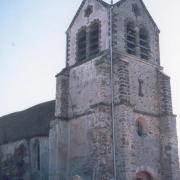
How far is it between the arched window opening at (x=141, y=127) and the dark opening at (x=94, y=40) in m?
5.41

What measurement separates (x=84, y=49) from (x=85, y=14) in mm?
2805

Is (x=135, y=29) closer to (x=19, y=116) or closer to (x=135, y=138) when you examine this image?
(x=135, y=138)

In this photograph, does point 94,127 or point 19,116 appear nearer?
point 94,127

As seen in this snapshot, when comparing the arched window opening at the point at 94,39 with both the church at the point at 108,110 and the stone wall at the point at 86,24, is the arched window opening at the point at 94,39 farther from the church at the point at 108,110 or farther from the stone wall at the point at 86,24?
the stone wall at the point at 86,24

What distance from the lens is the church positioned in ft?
75.5

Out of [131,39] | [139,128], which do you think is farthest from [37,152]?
[131,39]

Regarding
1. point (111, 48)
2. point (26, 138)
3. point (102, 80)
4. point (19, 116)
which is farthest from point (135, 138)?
point (19, 116)

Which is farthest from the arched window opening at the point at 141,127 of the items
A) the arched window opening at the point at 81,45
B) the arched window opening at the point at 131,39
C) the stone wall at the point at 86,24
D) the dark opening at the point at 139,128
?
the arched window opening at the point at 81,45

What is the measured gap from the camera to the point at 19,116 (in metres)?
34.5

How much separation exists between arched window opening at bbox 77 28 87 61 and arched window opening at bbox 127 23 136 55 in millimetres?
3143

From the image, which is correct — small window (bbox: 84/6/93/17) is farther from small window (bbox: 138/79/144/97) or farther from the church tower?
small window (bbox: 138/79/144/97)

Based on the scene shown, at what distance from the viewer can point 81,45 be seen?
1111 inches

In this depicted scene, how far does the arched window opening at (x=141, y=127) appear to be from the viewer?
24917 millimetres

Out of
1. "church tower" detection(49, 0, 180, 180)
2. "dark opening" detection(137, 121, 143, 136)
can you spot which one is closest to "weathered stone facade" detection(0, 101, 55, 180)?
"church tower" detection(49, 0, 180, 180)
